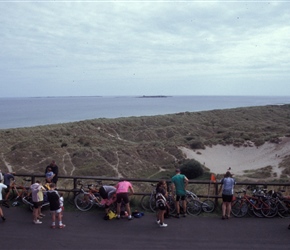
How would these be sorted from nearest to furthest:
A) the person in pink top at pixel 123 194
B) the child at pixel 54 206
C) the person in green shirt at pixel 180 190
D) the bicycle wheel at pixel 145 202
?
the child at pixel 54 206 → the person in pink top at pixel 123 194 → the person in green shirt at pixel 180 190 → the bicycle wheel at pixel 145 202

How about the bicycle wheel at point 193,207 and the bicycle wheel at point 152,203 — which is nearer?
the bicycle wheel at point 193,207

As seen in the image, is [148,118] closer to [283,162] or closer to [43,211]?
[283,162]

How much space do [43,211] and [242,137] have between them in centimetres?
4346

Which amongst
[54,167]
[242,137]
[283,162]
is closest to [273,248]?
[54,167]

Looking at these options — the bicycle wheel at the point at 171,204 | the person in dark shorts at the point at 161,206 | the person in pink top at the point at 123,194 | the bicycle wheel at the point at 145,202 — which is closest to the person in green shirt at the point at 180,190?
the bicycle wheel at the point at 171,204

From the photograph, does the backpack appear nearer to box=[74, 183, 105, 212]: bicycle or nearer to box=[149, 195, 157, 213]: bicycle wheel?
box=[149, 195, 157, 213]: bicycle wheel

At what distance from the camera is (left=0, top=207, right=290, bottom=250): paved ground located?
28.0ft

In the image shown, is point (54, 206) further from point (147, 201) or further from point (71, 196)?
point (147, 201)

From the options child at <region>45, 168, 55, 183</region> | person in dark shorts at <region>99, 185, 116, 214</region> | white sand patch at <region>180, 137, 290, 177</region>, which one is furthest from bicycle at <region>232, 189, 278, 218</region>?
white sand patch at <region>180, 137, 290, 177</region>

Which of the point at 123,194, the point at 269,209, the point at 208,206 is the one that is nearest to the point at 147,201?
the point at 123,194

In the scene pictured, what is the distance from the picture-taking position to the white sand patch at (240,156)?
3902 centimetres

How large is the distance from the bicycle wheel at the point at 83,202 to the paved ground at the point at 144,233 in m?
0.40

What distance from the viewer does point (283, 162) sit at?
37.1m

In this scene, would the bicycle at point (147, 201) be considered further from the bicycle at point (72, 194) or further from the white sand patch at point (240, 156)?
the white sand patch at point (240, 156)
